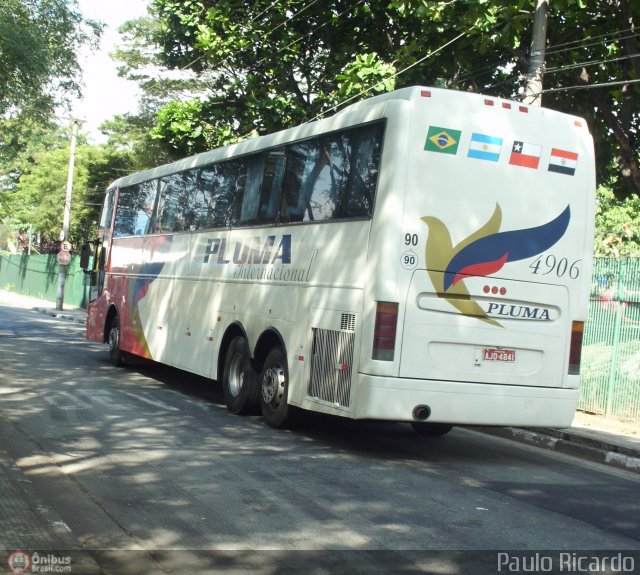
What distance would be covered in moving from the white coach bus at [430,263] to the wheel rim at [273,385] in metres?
0.03

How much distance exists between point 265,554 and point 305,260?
4.97 metres

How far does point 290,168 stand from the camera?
11078 mm

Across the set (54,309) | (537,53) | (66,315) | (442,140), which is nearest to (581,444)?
(442,140)

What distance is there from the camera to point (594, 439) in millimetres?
11406

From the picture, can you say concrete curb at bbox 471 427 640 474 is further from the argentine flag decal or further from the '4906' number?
the argentine flag decal

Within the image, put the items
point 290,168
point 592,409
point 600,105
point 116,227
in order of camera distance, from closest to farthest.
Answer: point 290,168, point 592,409, point 600,105, point 116,227

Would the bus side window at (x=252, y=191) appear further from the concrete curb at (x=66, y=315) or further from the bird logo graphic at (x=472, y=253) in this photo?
the concrete curb at (x=66, y=315)

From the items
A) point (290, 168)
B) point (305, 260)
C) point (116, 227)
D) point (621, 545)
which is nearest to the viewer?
point (621, 545)

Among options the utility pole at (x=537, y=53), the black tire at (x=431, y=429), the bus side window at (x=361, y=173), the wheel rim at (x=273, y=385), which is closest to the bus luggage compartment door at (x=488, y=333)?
the bus side window at (x=361, y=173)

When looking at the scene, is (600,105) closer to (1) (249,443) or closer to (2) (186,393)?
(2) (186,393)

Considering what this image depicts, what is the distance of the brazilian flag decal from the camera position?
29.5 feet

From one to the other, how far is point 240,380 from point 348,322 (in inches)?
130

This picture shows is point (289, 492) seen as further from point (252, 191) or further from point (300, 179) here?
point (252, 191)

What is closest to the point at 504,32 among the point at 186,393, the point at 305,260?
the point at 305,260
